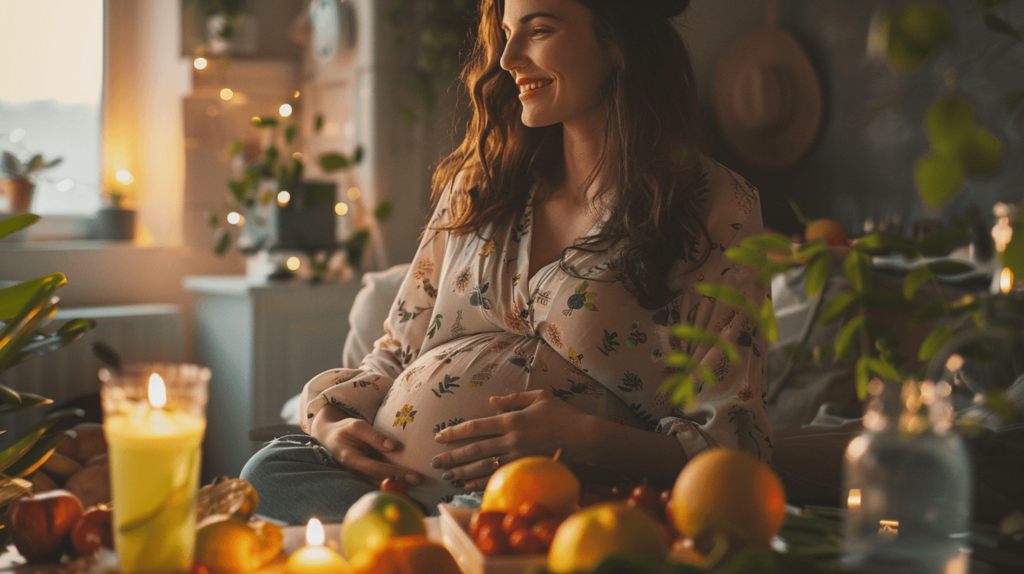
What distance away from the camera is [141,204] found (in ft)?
9.78

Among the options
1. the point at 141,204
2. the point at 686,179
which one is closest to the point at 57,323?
the point at 141,204

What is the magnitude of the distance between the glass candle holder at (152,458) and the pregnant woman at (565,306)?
52 centimetres

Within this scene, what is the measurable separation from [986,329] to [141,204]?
2.98 meters

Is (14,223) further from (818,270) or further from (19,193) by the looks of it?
(19,193)

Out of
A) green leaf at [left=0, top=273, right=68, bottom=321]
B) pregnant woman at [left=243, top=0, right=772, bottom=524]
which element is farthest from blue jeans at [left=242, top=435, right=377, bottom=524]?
green leaf at [left=0, top=273, right=68, bottom=321]

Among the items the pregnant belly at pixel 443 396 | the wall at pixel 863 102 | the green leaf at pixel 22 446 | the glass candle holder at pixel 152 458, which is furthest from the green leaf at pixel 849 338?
the wall at pixel 863 102

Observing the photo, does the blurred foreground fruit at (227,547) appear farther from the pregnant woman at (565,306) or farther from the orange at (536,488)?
the pregnant woman at (565,306)

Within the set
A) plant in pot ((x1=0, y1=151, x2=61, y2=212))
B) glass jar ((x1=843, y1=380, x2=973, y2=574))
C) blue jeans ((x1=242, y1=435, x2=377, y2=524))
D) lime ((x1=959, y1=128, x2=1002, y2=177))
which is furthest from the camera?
plant in pot ((x1=0, y1=151, x2=61, y2=212))

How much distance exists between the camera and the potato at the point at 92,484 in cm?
197

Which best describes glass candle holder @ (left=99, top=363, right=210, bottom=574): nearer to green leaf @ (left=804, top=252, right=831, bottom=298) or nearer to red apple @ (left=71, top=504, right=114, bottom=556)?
red apple @ (left=71, top=504, right=114, bottom=556)

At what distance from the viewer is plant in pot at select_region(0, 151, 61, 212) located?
8.60 ft

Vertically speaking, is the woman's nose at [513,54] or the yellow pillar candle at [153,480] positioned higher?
the woman's nose at [513,54]

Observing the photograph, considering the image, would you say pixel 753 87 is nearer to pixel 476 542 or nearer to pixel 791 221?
pixel 791 221

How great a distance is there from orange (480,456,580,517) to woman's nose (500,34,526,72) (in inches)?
30.7
